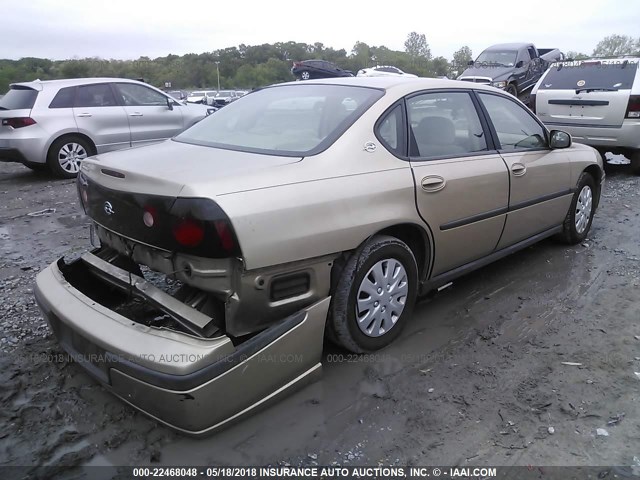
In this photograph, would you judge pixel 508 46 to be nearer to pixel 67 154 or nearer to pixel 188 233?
pixel 67 154

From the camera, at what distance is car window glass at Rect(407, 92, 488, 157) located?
3.27 metres

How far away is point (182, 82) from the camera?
34844 mm

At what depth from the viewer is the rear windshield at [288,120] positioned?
2.90 m

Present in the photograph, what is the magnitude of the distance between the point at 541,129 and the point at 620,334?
1.82 meters

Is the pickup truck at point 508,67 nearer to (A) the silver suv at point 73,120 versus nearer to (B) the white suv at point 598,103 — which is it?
(B) the white suv at point 598,103

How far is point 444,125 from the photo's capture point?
137 inches

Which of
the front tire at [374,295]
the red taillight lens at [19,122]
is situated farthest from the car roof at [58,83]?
the front tire at [374,295]

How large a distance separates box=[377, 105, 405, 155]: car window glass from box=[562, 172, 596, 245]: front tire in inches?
96.9

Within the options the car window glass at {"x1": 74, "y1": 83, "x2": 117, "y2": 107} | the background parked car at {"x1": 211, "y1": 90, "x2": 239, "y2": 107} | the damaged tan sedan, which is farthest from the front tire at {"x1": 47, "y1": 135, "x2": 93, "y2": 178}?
the damaged tan sedan

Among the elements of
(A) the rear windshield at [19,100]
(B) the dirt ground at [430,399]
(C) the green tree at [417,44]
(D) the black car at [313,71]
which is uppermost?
(C) the green tree at [417,44]

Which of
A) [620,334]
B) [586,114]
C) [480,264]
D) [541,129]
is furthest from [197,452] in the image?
[586,114]

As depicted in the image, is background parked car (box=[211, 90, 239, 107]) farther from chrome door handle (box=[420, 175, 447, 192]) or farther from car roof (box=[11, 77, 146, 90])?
chrome door handle (box=[420, 175, 447, 192])

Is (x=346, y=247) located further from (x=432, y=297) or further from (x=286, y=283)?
(x=432, y=297)

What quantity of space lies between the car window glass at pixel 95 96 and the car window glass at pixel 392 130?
672cm
